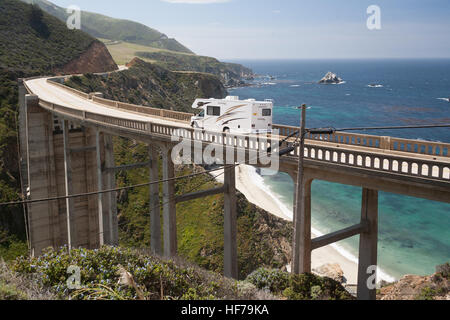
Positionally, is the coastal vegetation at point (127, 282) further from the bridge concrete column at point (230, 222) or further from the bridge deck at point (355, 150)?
the bridge concrete column at point (230, 222)

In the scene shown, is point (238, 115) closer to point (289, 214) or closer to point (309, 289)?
point (309, 289)

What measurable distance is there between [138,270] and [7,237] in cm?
3803

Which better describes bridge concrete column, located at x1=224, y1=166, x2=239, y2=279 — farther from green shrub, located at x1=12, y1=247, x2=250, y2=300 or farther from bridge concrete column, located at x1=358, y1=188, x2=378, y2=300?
green shrub, located at x1=12, y1=247, x2=250, y2=300

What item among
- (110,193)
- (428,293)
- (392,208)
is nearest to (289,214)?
(392,208)

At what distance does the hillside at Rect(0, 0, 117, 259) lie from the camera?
4684 centimetres

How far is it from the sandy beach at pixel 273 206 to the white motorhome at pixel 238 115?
2584 centimetres

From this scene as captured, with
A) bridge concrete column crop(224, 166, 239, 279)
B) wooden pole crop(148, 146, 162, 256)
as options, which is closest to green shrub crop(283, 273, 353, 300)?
bridge concrete column crop(224, 166, 239, 279)

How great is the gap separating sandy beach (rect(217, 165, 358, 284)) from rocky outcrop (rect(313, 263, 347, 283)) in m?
1.64

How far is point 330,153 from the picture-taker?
52.9 ft

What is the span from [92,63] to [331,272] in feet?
251

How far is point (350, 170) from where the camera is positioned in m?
15.6

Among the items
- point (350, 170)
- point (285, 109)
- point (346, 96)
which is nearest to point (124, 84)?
point (285, 109)

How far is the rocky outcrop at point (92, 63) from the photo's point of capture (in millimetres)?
89750

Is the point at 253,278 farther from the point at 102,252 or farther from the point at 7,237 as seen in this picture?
the point at 7,237
